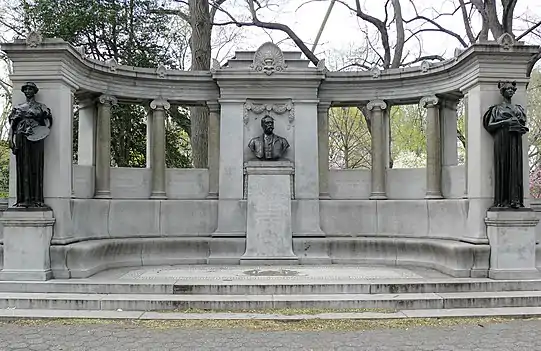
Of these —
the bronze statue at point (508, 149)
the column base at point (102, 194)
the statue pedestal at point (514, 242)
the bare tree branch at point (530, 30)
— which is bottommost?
the statue pedestal at point (514, 242)

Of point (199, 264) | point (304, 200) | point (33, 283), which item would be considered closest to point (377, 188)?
point (304, 200)

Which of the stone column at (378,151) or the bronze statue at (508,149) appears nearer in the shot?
the bronze statue at (508,149)

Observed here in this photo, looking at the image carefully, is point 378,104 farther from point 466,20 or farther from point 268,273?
point 466,20

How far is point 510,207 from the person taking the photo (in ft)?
34.5

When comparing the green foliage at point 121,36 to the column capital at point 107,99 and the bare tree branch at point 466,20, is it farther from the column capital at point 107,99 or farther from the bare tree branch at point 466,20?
the bare tree branch at point 466,20

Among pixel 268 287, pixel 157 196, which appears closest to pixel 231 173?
pixel 157 196

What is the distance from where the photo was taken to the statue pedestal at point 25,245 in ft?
33.3

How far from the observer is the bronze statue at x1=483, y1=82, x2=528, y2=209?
1045cm

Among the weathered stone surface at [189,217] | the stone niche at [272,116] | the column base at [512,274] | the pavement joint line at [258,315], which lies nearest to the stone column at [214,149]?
the weathered stone surface at [189,217]

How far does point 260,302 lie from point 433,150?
19.8ft

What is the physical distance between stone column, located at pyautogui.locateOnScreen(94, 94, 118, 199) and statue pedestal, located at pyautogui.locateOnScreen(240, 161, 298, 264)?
10.4ft

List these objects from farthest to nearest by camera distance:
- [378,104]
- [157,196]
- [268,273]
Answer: [378,104] → [157,196] → [268,273]

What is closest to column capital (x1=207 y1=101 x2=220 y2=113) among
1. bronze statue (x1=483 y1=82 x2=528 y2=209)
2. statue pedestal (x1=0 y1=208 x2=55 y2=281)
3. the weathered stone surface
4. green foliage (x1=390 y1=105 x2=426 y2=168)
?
the weathered stone surface

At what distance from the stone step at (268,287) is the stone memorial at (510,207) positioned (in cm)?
74
